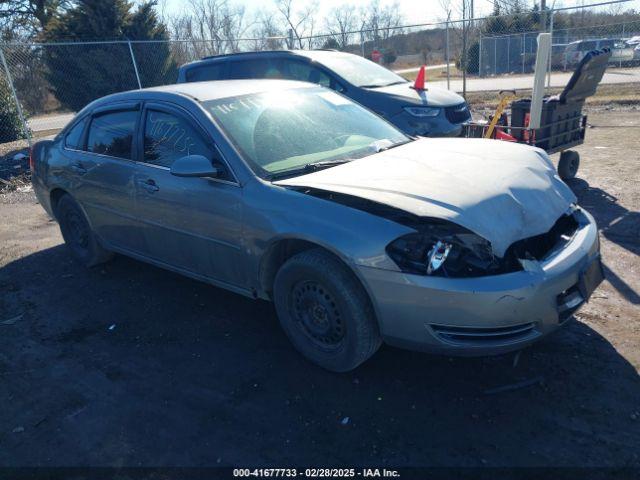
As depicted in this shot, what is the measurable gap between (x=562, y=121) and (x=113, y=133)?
5.52 metres

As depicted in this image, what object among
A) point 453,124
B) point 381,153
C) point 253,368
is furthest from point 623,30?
point 253,368

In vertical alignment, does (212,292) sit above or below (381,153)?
below

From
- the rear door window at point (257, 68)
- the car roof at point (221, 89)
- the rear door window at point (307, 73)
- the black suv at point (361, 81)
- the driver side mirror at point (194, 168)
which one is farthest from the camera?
the rear door window at point (257, 68)

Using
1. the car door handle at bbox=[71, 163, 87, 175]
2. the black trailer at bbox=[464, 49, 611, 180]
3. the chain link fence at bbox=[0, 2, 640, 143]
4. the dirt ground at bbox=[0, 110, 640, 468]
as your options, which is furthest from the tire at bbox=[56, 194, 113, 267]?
the chain link fence at bbox=[0, 2, 640, 143]

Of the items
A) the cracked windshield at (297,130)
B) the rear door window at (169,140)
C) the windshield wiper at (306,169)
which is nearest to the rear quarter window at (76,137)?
the rear door window at (169,140)

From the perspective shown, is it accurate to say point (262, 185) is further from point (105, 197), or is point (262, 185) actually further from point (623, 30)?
point (623, 30)

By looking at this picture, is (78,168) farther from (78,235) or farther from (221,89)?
(221,89)

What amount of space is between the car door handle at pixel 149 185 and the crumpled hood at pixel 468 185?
4.17 ft

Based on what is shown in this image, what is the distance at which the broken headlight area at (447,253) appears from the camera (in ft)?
9.13

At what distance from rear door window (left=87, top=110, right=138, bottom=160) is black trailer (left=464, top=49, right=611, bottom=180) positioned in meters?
4.53

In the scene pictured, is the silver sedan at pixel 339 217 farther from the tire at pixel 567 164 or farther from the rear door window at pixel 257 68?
the rear door window at pixel 257 68

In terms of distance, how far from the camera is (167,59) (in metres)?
17.3

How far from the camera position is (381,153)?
3846 millimetres

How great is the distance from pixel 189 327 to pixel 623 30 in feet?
76.6
